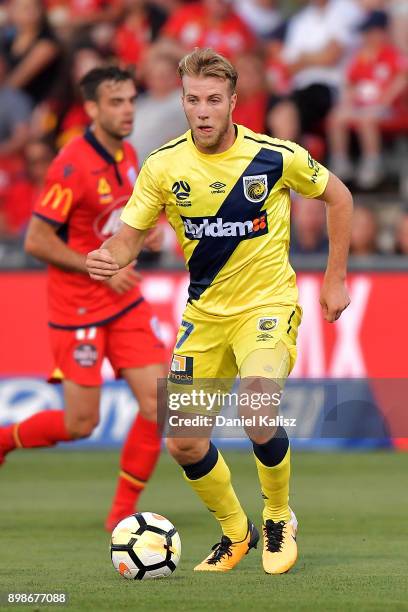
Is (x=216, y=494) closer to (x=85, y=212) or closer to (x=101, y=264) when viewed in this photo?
(x=101, y=264)

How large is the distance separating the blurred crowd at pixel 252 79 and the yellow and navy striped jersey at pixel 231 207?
6.68 m

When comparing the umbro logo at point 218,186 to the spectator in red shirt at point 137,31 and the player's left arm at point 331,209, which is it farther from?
the spectator in red shirt at point 137,31

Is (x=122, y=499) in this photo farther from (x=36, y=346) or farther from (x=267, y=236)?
(x=36, y=346)

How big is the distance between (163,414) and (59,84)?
8873 mm

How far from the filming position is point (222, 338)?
21.4 feet

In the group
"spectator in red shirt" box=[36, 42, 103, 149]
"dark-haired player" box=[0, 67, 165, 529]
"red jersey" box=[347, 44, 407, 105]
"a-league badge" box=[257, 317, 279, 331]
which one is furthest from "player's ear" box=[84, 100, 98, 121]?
"spectator in red shirt" box=[36, 42, 103, 149]

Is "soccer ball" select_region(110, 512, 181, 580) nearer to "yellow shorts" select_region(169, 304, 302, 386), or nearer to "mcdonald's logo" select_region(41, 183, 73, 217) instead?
"yellow shorts" select_region(169, 304, 302, 386)

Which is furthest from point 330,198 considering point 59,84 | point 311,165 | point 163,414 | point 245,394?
point 59,84

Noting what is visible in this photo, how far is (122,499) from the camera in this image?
27.5 ft

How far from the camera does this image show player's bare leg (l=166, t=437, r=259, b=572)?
643 centimetres

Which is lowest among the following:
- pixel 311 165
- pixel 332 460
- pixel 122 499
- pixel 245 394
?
pixel 332 460

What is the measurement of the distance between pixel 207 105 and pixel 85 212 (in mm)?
2457

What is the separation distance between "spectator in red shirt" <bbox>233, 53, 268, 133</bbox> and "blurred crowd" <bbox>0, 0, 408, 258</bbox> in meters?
0.01

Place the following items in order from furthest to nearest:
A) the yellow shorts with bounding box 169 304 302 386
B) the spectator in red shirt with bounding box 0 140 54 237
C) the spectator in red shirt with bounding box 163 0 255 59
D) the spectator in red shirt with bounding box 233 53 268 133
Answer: the spectator in red shirt with bounding box 163 0 255 59
the spectator in red shirt with bounding box 0 140 54 237
the spectator in red shirt with bounding box 233 53 268 133
the yellow shorts with bounding box 169 304 302 386
